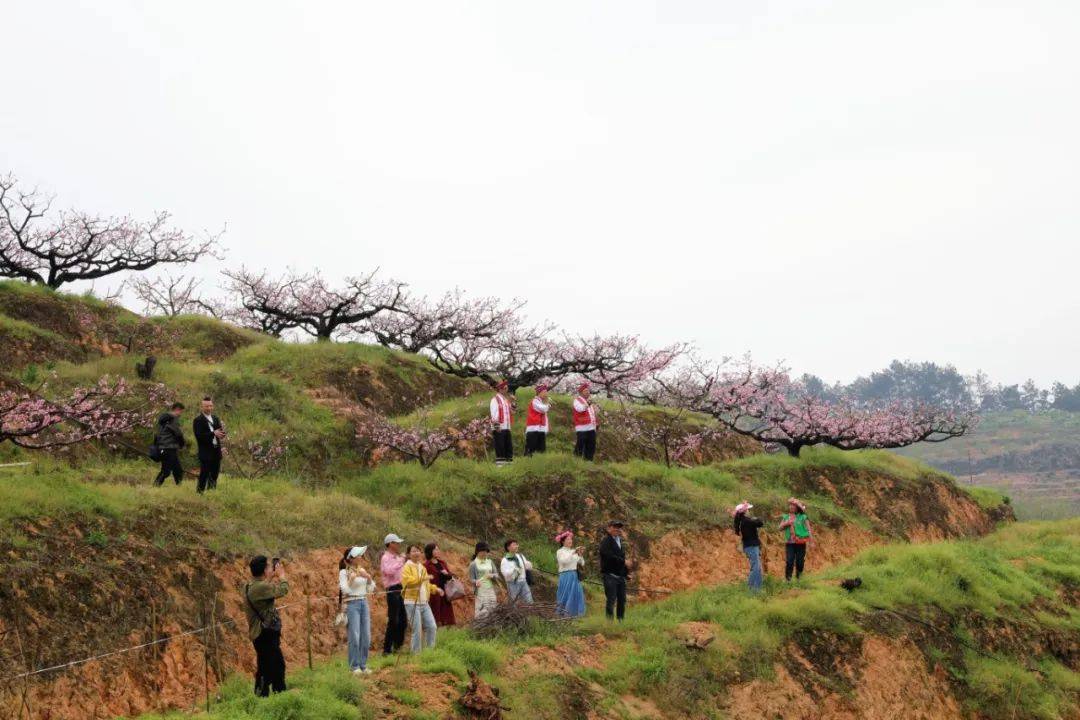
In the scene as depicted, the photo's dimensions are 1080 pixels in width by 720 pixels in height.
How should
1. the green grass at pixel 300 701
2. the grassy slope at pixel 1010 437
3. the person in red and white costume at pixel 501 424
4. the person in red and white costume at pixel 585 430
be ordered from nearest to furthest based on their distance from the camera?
the green grass at pixel 300 701, the person in red and white costume at pixel 501 424, the person in red and white costume at pixel 585 430, the grassy slope at pixel 1010 437

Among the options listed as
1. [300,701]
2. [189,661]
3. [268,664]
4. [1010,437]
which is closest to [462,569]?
[189,661]

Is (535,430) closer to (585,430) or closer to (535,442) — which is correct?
(535,442)

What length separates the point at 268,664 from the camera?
12.5 meters

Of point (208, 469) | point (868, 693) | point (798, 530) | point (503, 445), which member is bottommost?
point (868, 693)

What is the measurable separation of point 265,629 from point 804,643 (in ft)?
31.2

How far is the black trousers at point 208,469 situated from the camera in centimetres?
1828

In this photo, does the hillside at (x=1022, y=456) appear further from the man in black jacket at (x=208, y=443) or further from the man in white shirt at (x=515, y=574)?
the man in black jacket at (x=208, y=443)

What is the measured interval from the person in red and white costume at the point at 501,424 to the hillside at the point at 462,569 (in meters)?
0.52

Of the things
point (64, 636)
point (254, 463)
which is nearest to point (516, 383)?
point (254, 463)

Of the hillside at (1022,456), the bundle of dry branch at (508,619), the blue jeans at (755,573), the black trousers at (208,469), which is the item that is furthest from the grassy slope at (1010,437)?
the black trousers at (208,469)

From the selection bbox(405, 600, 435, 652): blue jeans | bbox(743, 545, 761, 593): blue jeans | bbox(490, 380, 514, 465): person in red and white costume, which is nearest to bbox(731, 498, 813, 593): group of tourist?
bbox(743, 545, 761, 593): blue jeans

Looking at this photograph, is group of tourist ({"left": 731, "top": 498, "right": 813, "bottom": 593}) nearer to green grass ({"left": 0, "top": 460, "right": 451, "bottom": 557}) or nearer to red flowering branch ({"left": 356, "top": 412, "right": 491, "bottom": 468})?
green grass ({"left": 0, "top": 460, "right": 451, "bottom": 557})

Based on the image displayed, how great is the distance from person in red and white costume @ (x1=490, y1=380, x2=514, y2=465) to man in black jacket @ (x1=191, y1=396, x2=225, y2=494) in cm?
665

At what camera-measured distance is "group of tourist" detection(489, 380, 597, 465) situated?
77.7 feet
